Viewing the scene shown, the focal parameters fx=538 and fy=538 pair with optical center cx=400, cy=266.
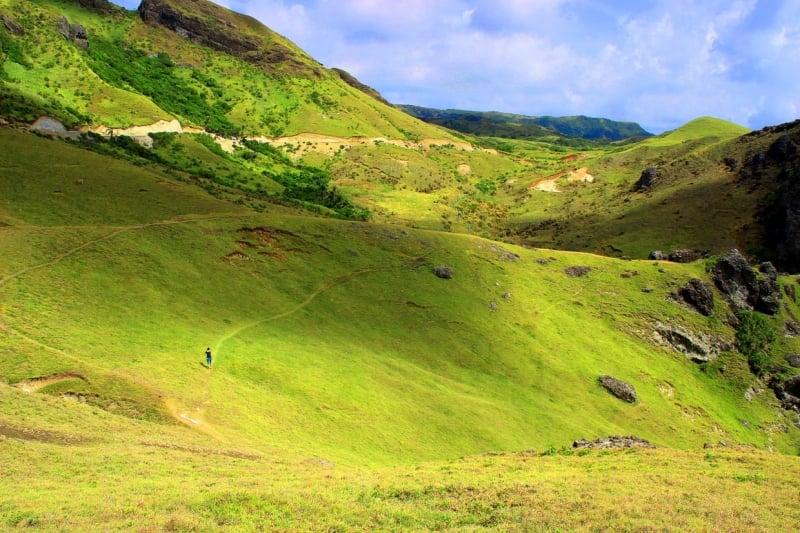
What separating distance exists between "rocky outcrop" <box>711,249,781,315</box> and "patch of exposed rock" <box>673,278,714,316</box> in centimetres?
498

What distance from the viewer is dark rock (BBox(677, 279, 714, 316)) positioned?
75.6 meters

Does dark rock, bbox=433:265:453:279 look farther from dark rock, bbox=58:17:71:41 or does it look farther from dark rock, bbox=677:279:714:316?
dark rock, bbox=58:17:71:41

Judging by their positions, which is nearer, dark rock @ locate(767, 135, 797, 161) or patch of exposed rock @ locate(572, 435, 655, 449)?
patch of exposed rock @ locate(572, 435, 655, 449)

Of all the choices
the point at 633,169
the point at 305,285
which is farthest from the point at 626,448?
the point at 633,169

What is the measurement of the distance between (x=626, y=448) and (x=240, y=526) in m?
20.4

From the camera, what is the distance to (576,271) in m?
78.4

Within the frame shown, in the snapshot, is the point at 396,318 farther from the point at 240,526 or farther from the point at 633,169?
the point at 633,169

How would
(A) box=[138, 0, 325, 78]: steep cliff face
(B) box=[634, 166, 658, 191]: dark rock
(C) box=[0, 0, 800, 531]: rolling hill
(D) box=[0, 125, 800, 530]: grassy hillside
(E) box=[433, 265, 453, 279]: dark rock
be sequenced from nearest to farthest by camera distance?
(D) box=[0, 125, 800, 530]: grassy hillside
(C) box=[0, 0, 800, 531]: rolling hill
(E) box=[433, 265, 453, 279]: dark rock
(B) box=[634, 166, 658, 191]: dark rock
(A) box=[138, 0, 325, 78]: steep cliff face

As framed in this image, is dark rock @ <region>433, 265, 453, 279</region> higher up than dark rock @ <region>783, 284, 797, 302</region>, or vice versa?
dark rock @ <region>783, 284, 797, 302</region>

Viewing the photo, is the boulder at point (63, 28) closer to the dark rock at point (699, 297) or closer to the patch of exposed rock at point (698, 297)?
the patch of exposed rock at point (698, 297)

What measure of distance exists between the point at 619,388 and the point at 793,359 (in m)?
33.8

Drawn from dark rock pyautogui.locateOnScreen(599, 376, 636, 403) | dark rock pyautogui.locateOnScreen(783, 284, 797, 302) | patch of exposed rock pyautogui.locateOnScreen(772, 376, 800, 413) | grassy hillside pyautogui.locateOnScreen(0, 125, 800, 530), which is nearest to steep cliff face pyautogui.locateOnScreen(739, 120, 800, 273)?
dark rock pyautogui.locateOnScreen(783, 284, 797, 302)

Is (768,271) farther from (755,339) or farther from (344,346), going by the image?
(344,346)

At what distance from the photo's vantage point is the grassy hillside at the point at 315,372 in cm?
1953
